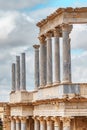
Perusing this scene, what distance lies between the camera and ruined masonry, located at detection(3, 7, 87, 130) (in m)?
35.5

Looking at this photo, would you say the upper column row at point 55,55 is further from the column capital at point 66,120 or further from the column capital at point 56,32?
the column capital at point 66,120

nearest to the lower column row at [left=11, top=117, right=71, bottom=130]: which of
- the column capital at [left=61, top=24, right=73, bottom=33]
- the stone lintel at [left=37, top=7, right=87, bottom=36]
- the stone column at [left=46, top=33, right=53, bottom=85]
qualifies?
the stone column at [left=46, top=33, right=53, bottom=85]

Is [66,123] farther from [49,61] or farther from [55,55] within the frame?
[49,61]

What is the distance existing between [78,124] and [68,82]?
2967mm

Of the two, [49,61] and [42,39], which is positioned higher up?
[42,39]

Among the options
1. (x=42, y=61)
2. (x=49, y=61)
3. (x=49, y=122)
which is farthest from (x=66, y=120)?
(x=42, y=61)

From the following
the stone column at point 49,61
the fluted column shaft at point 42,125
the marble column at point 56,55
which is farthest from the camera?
the fluted column shaft at point 42,125

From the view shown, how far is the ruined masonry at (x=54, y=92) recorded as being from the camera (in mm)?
35469

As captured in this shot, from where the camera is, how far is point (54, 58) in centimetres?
3950

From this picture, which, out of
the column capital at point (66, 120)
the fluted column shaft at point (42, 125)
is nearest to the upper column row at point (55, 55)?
the column capital at point (66, 120)

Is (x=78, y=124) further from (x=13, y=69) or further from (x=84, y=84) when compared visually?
(x=13, y=69)

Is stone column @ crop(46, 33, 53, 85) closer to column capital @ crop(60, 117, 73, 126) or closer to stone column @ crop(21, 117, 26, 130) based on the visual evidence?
column capital @ crop(60, 117, 73, 126)

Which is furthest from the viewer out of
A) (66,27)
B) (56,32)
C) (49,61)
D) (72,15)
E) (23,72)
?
(23,72)

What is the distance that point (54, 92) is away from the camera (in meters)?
37.9
